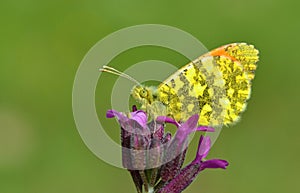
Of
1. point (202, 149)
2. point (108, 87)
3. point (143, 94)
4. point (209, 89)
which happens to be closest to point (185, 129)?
point (202, 149)

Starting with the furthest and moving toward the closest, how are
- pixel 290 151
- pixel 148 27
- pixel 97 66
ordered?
pixel 148 27 → pixel 290 151 → pixel 97 66

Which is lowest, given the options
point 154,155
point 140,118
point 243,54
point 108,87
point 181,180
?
point 181,180

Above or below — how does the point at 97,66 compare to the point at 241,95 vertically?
above

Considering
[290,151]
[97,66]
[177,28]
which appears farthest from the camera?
[177,28]

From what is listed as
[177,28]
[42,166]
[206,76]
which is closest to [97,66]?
[42,166]

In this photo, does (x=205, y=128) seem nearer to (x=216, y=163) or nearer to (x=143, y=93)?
(x=216, y=163)

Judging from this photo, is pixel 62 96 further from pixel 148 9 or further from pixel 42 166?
pixel 148 9

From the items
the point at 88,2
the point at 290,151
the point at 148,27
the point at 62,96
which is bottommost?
the point at 290,151
